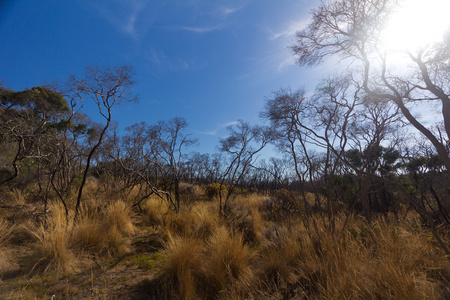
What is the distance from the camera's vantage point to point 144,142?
391 inches

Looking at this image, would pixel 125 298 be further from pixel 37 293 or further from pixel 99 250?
pixel 99 250

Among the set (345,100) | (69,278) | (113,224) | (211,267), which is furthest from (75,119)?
(345,100)

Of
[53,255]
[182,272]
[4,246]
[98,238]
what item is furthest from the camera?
[98,238]

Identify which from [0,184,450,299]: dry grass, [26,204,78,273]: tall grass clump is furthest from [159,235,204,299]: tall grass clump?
[26,204,78,273]: tall grass clump

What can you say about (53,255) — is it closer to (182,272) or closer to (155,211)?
(182,272)

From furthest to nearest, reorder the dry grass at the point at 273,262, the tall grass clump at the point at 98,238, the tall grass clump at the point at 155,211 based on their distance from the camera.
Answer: the tall grass clump at the point at 155,211
the tall grass clump at the point at 98,238
the dry grass at the point at 273,262

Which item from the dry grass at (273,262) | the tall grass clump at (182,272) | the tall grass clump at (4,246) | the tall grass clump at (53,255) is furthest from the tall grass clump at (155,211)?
the tall grass clump at (4,246)

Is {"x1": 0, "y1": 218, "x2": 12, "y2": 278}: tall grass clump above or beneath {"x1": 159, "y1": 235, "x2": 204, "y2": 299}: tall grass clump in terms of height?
above

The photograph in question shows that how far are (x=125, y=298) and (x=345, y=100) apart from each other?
5.68 meters

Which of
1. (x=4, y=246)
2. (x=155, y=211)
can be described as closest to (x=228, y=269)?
(x=4, y=246)

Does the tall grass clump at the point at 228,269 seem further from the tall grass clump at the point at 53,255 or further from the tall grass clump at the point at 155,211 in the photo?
→ the tall grass clump at the point at 155,211

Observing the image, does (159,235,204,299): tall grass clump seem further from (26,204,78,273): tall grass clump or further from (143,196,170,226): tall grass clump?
(143,196,170,226): tall grass clump

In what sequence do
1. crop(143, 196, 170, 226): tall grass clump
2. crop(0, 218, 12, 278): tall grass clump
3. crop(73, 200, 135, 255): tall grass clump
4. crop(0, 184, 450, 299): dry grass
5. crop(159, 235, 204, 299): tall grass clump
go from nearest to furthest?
crop(0, 184, 450, 299): dry grass < crop(159, 235, 204, 299): tall grass clump < crop(0, 218, 12, 278): tall grass clump < crop(73, 200, 135, 255): tall grass clump < crop(143, 196, 170, 226): tall grass clump

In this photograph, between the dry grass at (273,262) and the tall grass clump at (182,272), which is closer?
the dry grass at (273,262)
